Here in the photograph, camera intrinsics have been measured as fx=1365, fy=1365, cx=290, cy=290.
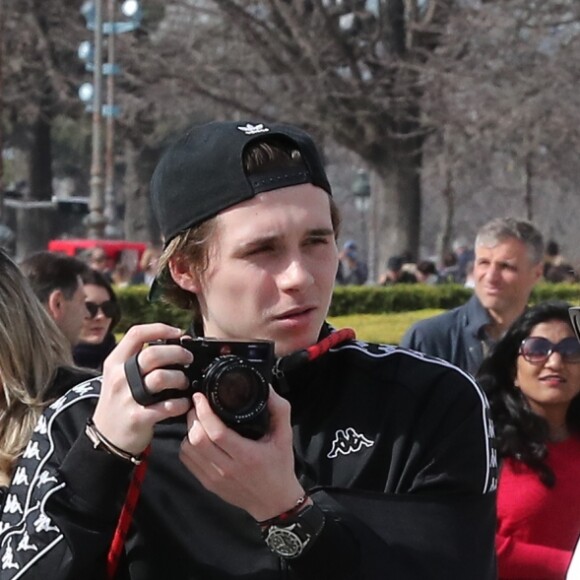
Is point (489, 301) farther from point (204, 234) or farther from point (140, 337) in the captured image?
point (140, 337)

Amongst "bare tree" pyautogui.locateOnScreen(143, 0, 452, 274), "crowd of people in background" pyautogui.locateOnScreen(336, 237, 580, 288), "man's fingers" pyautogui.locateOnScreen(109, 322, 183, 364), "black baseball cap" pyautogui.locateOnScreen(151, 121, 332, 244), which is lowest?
"crowd of people in background" pyautogui.locateOnScreen(336, 237, 580, 288)

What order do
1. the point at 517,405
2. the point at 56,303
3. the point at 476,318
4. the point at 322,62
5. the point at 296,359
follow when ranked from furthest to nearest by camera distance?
1. the point at 322,62
2. the point at 476,318
3. the point at 56,303
4. the point at 517,405
5. the point at 296,359

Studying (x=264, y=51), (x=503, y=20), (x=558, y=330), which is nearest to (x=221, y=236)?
(x=558, y=330)

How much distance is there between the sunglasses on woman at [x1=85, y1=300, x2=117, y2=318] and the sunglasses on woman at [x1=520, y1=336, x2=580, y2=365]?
319 centimetres

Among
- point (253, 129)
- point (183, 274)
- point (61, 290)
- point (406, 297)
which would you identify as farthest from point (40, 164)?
point (253, 129)

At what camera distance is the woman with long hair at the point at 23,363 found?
3.43 m

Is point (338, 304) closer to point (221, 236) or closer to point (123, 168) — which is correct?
point (221, 236)

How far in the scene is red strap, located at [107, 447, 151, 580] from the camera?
2.21 metres

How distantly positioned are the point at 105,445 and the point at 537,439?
252 cm

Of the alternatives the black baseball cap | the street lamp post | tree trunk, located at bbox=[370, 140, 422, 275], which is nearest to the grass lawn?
the street lamp post

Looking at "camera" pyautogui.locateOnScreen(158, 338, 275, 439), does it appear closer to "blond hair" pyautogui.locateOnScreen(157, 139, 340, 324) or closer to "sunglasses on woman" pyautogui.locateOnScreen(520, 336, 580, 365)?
"blond hair" pyautogui.locateOnScreen(157, 139, 340, 324)

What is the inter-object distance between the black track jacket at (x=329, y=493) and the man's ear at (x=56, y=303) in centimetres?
374

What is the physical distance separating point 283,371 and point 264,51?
2094cm

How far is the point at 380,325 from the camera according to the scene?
46.8 ft
